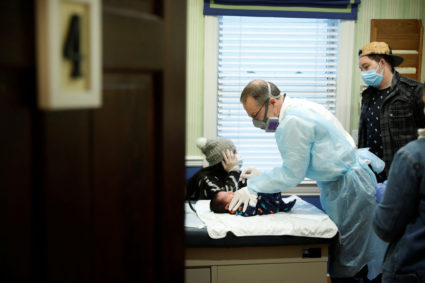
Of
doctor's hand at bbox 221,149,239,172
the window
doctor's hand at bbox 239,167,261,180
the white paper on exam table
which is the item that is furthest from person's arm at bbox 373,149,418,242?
the window

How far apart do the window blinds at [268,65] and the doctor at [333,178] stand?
4.12ft

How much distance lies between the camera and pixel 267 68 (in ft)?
13.9

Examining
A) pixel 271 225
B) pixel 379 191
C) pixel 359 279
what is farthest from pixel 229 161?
pixel 359 279

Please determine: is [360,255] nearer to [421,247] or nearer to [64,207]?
[421,247]

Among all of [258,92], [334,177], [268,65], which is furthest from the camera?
[268,65]

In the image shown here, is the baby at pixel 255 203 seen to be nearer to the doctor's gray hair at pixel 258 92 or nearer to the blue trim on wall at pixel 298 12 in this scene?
the doctor's gray hair at pixel 258 92

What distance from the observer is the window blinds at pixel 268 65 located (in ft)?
13.7

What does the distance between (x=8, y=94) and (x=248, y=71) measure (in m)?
3.61

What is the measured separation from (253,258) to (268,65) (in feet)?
6.76

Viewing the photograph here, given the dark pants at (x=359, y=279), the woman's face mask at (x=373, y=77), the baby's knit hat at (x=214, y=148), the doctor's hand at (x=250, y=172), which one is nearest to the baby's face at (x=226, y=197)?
the doctor's hand at (x=250, y=172)

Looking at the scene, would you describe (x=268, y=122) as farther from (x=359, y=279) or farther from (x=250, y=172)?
(x=359, y=279)

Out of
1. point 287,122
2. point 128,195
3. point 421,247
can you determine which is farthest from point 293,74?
point 128,195

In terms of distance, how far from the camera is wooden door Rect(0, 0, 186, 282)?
718 millimetres

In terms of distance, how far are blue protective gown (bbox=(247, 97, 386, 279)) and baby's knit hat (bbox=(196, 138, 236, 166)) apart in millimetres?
481
